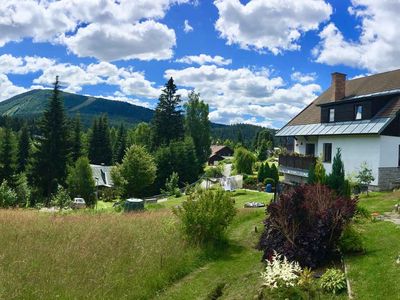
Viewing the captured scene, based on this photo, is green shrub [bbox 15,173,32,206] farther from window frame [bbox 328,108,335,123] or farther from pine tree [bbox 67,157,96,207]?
window frame [bbox 328,108,335,123]

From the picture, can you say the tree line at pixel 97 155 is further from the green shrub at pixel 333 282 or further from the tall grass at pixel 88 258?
the green shrub at pixel 333 282

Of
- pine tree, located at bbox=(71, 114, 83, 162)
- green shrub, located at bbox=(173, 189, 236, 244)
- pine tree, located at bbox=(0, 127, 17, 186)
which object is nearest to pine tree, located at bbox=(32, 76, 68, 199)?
pine tree, located at bbox=(0, 127, 17, 186)

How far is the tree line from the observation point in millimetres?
42531

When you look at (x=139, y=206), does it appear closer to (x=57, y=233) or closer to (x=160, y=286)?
(x=57, y=233)

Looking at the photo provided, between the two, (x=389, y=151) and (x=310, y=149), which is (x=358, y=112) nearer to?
(x=389, y=151)

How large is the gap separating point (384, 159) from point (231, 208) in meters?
13.3

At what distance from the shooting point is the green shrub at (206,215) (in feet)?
42.3

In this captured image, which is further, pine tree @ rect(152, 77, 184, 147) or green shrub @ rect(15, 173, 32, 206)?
pine tree @ rect(152, 77, 184, 147)

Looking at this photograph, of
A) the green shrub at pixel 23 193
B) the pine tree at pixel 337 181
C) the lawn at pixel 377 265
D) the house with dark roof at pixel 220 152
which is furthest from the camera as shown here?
the house with dark roof at pixel 220 152

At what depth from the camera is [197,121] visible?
6844cm

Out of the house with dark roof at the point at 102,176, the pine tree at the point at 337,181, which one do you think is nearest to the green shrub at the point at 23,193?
the house with dark roof at the point at 102,176

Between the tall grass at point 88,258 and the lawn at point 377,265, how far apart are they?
434 centimetres

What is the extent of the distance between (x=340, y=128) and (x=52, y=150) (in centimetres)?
3080

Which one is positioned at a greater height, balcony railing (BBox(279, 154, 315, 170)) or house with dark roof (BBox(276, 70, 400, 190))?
house with dark roof (BBox(276, 70, 400, 190))
